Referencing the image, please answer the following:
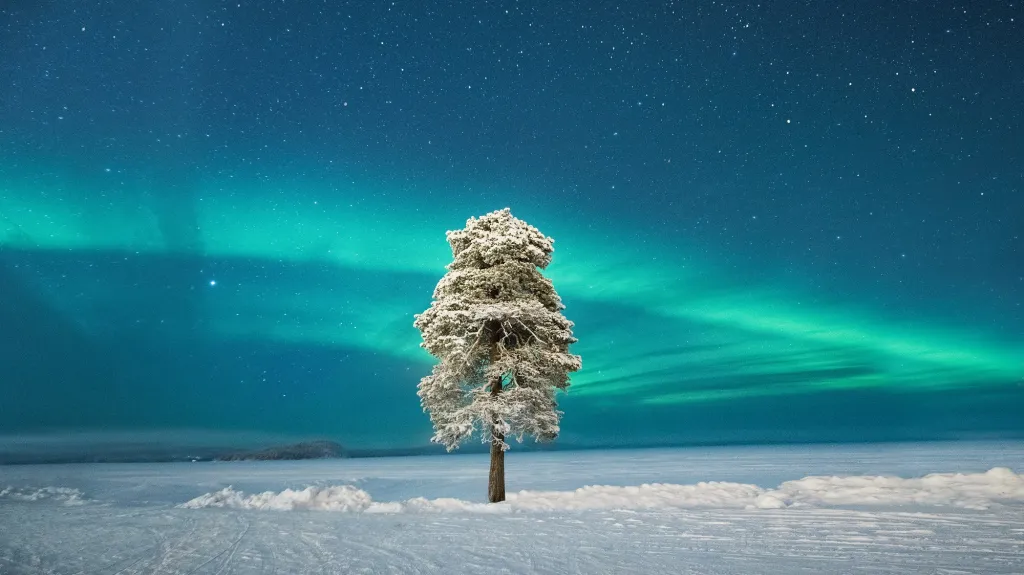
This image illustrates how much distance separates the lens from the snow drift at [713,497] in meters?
17.7

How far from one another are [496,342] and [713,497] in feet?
30.1

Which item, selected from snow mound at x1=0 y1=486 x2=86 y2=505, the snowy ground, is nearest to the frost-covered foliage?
the snowy ground

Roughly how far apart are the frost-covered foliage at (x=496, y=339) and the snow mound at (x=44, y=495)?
1791cm

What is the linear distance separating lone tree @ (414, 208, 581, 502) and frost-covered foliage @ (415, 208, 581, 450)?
1.5 inches

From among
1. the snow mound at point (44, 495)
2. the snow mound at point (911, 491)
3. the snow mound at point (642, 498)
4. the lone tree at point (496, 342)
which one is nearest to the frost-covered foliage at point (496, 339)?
the lone tree at point (496, 342)

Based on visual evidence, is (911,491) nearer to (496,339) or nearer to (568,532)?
(568,532)

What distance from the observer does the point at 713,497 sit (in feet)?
63.4

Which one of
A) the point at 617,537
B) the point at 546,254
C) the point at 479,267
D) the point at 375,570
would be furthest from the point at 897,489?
the point at 375,570

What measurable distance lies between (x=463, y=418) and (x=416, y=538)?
7314mm

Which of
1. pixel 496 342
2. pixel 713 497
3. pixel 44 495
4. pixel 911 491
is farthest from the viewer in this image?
pixel 44 495

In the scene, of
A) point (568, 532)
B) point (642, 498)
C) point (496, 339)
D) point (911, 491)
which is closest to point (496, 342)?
point (496, 339)

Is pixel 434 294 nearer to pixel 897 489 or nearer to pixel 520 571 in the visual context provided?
pixel 520 571

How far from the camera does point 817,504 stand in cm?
1764

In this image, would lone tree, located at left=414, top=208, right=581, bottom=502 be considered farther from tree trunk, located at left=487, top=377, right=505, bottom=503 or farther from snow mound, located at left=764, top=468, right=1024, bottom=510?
snow mound, located at left=764, top=468, right=1024, bottom=510
